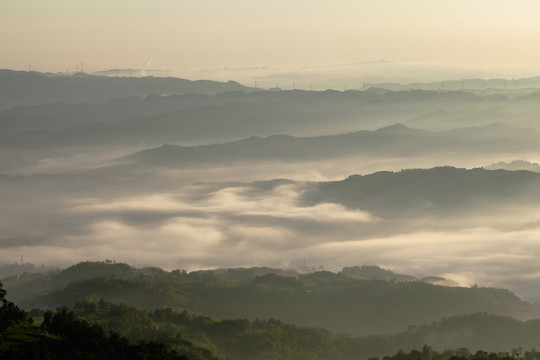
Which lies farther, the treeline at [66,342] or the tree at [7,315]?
the tree at [7,315]

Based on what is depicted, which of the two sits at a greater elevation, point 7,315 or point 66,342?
point 7,315

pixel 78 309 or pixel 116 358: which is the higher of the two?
pixel 78 309

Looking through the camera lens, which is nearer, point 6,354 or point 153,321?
point 6,354

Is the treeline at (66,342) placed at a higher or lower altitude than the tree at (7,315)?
lower

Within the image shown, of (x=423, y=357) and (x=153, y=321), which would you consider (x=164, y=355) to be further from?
(x=153, y=321)

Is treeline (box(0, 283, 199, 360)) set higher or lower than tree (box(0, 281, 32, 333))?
lower

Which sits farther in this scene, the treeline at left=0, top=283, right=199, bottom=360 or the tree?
the tree

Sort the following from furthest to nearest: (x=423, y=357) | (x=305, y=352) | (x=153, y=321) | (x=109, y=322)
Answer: (x=305, y=352) < (x=153, y=321) < (x=109, y=322) < (x=423, y=357)

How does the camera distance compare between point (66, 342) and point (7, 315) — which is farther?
point (66, 342)

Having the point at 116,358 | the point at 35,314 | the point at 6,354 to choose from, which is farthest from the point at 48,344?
the point at 35,314

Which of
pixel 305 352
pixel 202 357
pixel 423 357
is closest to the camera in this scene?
pixel 423 357
